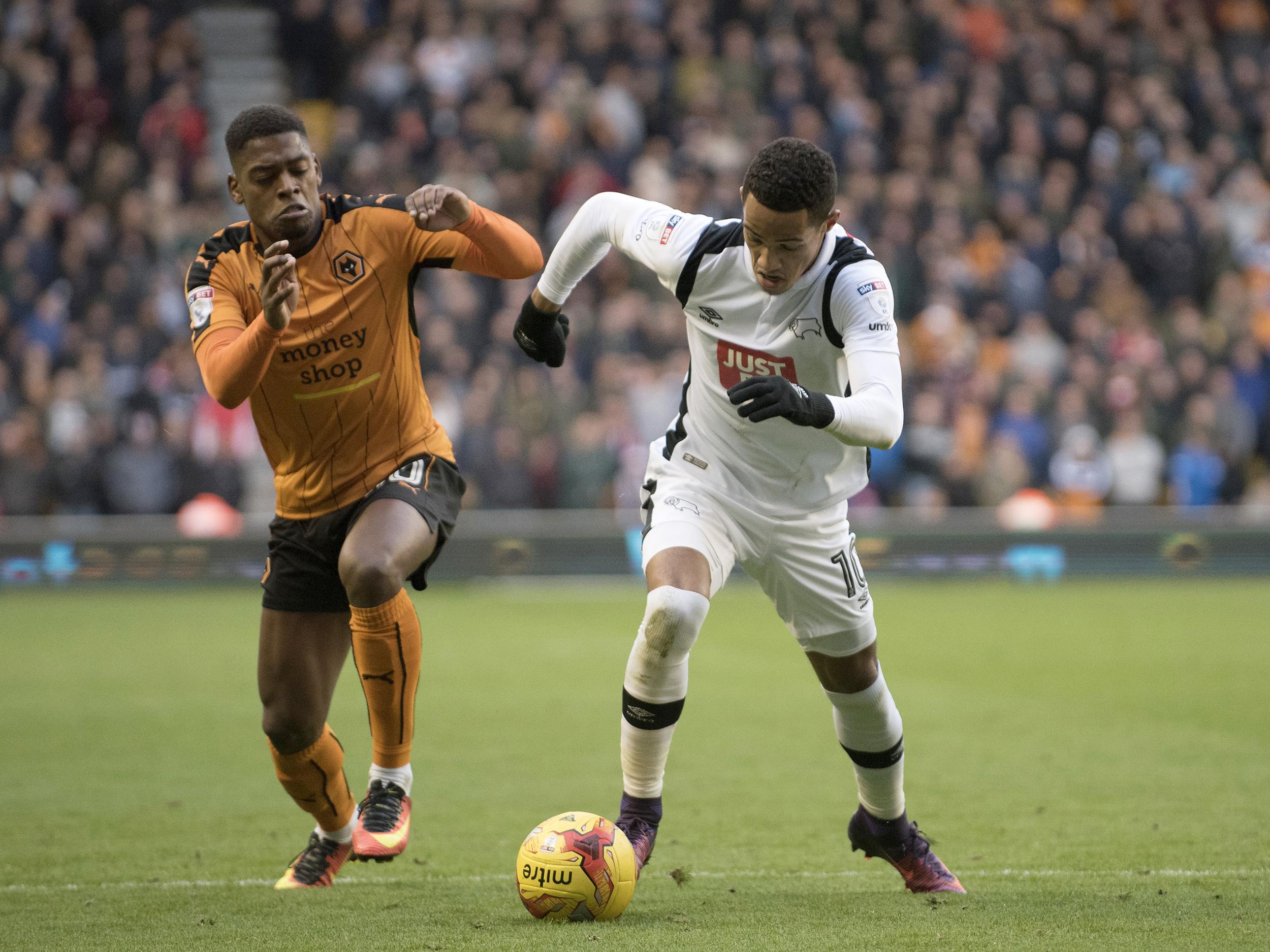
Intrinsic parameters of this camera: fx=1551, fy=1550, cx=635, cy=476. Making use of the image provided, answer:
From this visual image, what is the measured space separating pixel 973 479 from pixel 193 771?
31.7 ft

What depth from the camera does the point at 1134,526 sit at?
15406mm

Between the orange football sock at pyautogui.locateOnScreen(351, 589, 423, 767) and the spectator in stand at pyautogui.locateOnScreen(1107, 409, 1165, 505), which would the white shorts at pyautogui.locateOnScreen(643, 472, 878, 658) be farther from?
the spectator in stand at pyautogui.locateOnScreen(1107, 409, 1165, 505)

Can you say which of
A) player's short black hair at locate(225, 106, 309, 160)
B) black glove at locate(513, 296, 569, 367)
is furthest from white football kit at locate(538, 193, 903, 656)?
player's short black hair at locate(225, 106, 309, 160)

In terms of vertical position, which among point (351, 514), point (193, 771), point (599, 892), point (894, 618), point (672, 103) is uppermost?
point (672, 103)

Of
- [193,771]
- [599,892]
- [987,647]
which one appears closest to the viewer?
[599,892]

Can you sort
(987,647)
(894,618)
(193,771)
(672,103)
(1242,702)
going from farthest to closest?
(672,103), (894,618), (987,647), (1242,702), (193,771)

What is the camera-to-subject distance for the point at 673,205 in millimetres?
16688

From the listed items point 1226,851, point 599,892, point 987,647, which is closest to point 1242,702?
point 987,647

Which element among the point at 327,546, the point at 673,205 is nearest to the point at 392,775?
the point at 327,546

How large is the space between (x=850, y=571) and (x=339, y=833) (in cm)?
213

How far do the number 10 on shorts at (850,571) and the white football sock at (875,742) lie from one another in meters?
0.36

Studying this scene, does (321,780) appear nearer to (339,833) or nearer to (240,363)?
(339,833)

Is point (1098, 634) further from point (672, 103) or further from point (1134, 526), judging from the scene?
point (672, 103)

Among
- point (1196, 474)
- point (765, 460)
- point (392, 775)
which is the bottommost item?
point (1196, 474)
